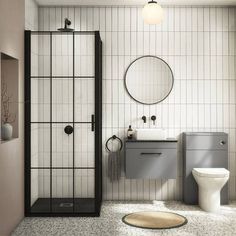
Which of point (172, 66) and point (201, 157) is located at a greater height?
point (172, 66)

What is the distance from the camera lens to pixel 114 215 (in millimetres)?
4668

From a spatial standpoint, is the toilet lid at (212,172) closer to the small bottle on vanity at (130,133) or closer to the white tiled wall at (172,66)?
the white tiled wall at (172,66)


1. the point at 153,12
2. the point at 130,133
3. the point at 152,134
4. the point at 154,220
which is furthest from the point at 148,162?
the point at 153,12

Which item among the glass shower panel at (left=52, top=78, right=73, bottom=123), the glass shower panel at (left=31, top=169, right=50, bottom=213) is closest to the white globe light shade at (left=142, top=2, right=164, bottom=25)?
the glass shower panel at (left=52, top=78, right=73, bottom=123)

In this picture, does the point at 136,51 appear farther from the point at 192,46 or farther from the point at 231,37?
the point at 231,37

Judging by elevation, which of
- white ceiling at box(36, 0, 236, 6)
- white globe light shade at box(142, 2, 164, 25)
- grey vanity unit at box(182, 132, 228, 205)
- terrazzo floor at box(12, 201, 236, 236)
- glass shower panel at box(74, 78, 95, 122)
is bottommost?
terrazzo floor at box(12, 201, 236, 236)

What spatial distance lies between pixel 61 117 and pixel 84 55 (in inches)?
32.8

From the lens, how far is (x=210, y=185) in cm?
477

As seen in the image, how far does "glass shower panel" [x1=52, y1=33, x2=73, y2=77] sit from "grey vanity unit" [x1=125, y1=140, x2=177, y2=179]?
1.17 m

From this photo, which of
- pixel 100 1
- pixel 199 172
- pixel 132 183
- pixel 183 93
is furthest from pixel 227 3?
pixel 132 183

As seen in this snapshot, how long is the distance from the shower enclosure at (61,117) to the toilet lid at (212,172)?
4.00ft

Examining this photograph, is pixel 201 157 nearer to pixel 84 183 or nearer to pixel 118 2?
pixel 84 183

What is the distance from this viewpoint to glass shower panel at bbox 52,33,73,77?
4844 mm

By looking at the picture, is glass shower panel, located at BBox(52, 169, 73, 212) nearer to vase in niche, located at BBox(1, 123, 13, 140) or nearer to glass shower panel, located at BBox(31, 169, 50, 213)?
glass shower panel, located at BBox(31, 169, 50, 213)
